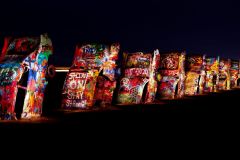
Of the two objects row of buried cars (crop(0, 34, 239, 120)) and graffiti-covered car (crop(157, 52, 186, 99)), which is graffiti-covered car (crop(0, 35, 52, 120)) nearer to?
row of buried cars (crop(0, 34, 239, 120))

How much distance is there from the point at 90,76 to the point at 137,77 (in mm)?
3813

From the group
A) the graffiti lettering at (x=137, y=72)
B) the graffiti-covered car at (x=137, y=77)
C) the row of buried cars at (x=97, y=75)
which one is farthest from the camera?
the graffiti lettering at (x=137, y=72)

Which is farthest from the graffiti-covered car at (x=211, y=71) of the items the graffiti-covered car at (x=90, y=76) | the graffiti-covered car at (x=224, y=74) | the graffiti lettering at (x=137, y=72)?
the graffiti-covered car at (x=90, y=76)

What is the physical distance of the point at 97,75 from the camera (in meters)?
12.7

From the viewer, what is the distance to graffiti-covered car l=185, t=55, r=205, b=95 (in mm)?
20141

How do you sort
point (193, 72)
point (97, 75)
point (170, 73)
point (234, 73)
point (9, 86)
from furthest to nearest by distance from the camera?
point (234, 73) < point (193, 72) < point (170, 73) < point (97, 75) < point (9, 86)

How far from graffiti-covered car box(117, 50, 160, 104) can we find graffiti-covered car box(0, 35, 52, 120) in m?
6.31

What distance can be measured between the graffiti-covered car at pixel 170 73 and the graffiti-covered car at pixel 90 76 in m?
4.86

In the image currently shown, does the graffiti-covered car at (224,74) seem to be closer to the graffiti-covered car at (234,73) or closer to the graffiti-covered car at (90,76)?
the graffiti-covered car at (234,73)

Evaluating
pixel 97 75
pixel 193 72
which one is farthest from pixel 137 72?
pixel 193 72

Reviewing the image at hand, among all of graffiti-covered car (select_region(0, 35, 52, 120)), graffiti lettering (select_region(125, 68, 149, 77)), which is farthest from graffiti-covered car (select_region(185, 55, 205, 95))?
graffiti-covered car (select_region(0, 35, 52, 120))

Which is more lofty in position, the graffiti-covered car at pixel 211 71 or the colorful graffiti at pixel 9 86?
the graffiti-covered car at pixel 211 71

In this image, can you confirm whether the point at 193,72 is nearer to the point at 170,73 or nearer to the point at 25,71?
the point at 170,73

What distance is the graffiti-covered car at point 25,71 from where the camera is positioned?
29.7 ft
